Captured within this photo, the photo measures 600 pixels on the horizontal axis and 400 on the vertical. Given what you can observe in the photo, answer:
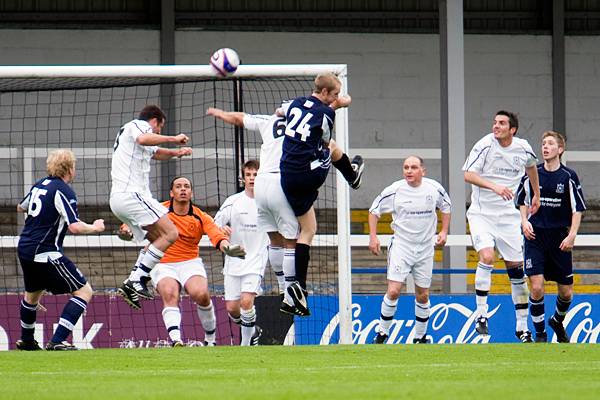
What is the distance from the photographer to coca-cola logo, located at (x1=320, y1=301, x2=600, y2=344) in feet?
54.0

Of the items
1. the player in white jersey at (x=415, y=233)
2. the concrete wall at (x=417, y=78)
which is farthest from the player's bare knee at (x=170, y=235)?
the concrete wall at (x=417, y=78)

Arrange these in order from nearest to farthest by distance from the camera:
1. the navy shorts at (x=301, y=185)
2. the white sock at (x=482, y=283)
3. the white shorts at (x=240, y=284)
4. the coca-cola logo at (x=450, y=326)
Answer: the navy shorts at (x=301, y=185) → the white sock at (x=482, y=283) → the white shorts at (x=240, y=284) → the coca-cola logo at (x=450, y=326)

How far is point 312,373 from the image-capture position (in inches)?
346

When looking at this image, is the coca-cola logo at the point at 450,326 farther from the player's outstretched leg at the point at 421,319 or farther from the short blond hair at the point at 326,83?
the short blond hair at the point at 326,83

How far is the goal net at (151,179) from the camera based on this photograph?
13.8m

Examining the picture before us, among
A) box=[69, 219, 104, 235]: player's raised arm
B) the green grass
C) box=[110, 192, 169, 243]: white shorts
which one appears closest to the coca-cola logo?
the green grass

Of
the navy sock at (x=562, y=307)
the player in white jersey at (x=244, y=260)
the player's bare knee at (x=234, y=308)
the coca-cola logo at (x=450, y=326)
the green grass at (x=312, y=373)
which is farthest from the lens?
the coca-cola logo at (x=450, y=326)

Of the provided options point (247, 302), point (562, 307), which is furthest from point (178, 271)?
point (562, 307)

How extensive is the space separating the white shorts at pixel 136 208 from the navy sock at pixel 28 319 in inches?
50.3

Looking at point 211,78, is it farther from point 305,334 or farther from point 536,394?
point 536,394

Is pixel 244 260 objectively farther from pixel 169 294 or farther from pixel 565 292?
pixel 565 292

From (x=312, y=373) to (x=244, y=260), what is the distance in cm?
583

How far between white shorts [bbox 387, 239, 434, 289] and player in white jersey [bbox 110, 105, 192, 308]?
306cm

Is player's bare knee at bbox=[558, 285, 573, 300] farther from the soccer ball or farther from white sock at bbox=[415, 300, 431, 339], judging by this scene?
the soccer ball
